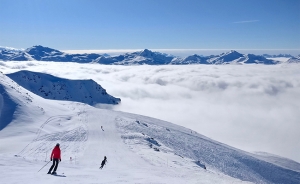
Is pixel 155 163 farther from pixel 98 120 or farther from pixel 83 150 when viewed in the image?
pixel 98 120

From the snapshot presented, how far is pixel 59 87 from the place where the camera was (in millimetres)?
174500

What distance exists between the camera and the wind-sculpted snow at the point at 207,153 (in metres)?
50.9

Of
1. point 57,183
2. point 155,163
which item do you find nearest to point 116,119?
point 155,163

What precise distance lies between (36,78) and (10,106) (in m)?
129

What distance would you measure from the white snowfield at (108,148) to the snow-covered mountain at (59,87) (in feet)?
343

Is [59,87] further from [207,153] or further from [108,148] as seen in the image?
[108,148]

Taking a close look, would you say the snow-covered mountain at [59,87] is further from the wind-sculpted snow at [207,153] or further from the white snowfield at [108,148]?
the wind-sculpted snow at [207,153]

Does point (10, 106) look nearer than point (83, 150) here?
No

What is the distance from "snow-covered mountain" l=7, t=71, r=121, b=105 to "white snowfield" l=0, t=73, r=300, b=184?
343 ft

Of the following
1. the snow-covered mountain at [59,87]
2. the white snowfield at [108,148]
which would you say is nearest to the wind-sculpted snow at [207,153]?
the white snowfield at [108,148]

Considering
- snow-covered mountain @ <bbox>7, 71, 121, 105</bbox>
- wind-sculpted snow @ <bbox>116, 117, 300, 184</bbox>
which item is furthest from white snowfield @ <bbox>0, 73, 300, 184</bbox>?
snow-covered mountain @ <bbox>7, 71, 121, 105</bbox>

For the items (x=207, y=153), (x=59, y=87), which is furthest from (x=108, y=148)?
(x=59, y=87)

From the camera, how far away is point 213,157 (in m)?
55.2

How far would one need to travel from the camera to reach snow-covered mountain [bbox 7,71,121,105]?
162 metres
